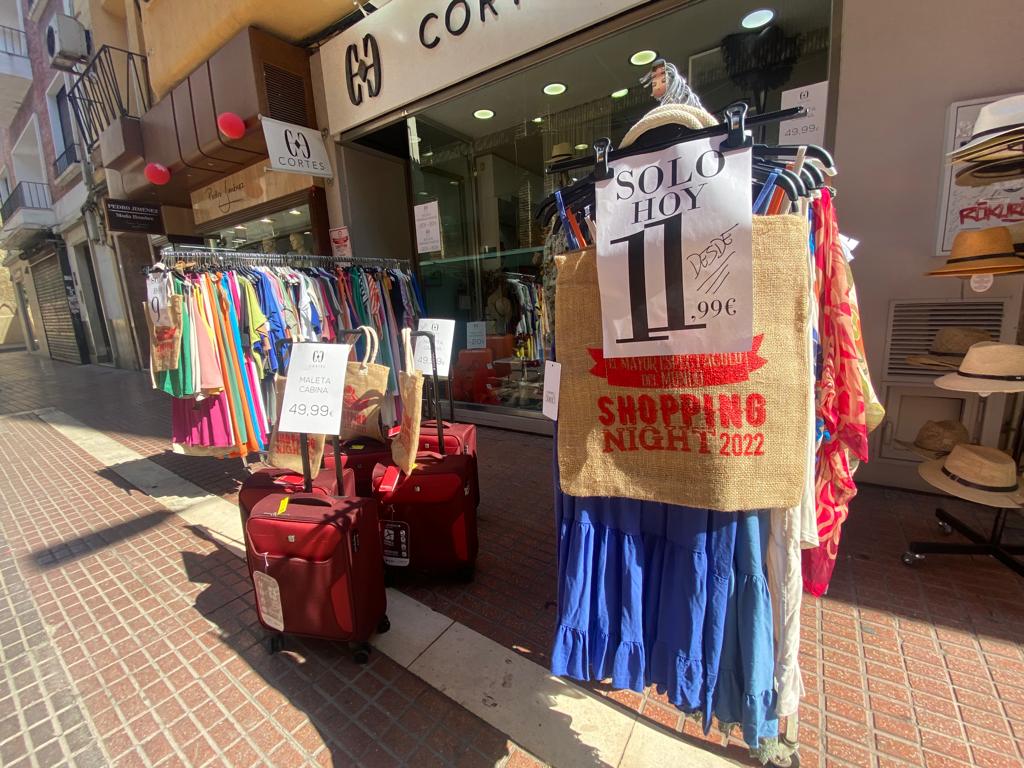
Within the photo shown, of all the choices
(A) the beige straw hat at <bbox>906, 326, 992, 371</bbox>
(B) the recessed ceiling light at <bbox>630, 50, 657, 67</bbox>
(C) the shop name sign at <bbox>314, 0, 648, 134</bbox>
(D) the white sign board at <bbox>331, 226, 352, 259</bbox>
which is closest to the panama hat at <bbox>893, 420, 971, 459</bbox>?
(A) the beige straw hat at <bbox>906, 326, 992, 371</bbox>

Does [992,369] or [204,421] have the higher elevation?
[992,369]

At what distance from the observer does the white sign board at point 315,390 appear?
77.2 inches

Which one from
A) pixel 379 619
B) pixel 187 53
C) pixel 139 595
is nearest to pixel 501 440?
pixel 379 619

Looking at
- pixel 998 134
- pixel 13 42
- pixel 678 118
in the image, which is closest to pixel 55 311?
pixel 13 42

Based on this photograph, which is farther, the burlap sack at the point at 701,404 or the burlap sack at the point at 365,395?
the burlap sack at the point at 365,395

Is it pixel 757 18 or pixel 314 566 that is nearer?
pixel 314 566

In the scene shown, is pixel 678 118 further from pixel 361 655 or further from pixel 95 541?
pixel 95 541

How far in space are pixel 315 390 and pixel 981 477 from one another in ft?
11.1

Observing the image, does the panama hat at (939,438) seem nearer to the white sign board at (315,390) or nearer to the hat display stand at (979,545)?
the hat display stand at (979,545)

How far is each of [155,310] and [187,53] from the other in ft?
16.5

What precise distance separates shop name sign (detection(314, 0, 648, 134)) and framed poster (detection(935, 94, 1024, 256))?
228 cm

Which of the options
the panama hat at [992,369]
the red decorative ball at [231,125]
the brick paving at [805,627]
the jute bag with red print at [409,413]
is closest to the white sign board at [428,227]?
the red decorative ball at [231,125]

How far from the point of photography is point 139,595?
2.56 m

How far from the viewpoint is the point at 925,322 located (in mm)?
2926
